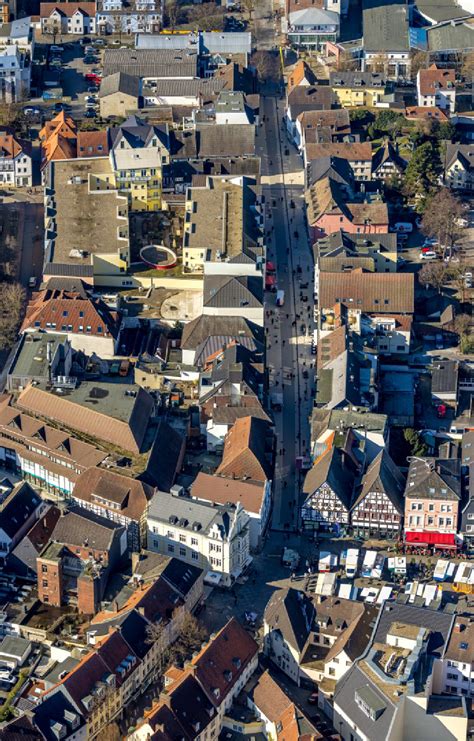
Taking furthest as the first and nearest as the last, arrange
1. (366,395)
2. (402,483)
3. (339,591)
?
(366,395)
(402,483)
(339,591)

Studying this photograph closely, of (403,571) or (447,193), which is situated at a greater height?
(447,193)

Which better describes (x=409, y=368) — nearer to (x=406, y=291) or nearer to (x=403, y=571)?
(x=406, y=291)

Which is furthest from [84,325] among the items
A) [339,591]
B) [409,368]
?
[339,591]

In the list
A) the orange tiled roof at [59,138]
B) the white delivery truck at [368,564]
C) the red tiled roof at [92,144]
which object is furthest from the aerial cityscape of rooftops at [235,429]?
the red tiled roof at [92,144]

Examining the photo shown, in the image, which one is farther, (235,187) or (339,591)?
(235,187)

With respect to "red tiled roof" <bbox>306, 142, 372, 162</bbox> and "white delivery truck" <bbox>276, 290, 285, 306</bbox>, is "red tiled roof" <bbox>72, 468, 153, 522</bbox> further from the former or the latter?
"red tiled roof" <bbox>306, 142, 372, 162</bbox>

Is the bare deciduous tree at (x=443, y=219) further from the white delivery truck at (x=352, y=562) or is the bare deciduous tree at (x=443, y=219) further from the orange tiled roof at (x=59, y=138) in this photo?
the white delivery truck at (x=352, y=562)
